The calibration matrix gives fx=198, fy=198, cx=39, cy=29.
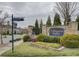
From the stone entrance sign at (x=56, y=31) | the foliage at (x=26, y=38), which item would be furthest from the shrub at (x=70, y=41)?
the foliage at (x=26, y=38)

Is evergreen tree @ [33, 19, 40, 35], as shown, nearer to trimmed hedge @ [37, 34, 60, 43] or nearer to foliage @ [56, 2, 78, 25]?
trimmed hedge @ [37, 34, 60, 43]

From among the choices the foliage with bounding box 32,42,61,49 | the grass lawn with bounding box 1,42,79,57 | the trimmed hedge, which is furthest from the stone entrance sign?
the grass lawn with bounding box 1,42,79,57

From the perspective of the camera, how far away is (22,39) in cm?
378

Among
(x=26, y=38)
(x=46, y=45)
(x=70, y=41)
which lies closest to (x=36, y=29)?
(x=26, y=38)

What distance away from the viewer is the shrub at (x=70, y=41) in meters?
3.82

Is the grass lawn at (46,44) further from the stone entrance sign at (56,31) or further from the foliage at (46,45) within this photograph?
the stone entrance sign at (56,31)

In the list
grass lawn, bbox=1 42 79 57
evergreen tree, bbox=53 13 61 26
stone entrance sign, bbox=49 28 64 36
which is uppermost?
evergreen tree, bbox=53 13 61 26

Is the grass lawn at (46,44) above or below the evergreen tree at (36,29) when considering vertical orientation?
below

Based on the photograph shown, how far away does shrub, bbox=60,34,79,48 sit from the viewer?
3816 millimetres

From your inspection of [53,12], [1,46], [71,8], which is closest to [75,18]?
[71,8]

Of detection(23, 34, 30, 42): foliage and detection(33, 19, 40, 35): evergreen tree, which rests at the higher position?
detection(33, 19, 40, 35): evergreen tree

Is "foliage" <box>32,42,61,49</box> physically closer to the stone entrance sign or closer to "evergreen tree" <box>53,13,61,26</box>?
the stone entrance sign

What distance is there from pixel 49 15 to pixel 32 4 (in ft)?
1.27

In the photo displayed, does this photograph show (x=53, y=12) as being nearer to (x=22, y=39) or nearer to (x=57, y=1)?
(x=57, y=1)
